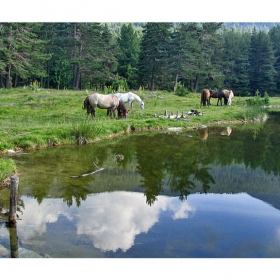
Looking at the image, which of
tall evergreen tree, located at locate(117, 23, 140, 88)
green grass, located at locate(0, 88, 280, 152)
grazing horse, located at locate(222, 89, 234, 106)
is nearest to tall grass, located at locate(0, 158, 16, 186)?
green grass, located at locate(0, 88, 280, 152)

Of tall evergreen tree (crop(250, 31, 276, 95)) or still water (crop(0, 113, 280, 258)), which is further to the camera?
tall evergreen tree (crop(250, 31, 276, 95))

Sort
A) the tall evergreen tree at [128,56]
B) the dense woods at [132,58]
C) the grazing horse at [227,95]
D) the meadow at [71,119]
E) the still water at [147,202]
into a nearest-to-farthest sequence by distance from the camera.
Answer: the still water at [147,202]
the meadow at [71,119]
the grazing horse at [227,95]
the dense woods at [132,58]
the tall evergreen tree at [128,56]

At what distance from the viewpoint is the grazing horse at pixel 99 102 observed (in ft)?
58.4

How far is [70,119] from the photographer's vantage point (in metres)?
17.7

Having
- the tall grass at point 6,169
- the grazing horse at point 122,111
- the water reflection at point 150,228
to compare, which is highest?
the grazing horse at point 122,111

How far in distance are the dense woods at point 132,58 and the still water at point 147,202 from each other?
20.8 metres

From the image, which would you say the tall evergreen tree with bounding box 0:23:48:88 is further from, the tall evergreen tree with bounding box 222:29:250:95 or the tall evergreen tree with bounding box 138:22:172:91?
the tall evergreen tree with bounding box 222:29:250:95

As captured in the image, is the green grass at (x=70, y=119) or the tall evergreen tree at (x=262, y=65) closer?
the green grass at (x=70, y=119)

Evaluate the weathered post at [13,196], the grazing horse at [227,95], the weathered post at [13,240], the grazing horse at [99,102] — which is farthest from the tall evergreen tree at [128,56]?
the weathered post at [13,240]

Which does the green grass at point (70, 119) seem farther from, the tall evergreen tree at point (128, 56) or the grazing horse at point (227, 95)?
the tall evergreen tree at point (128, 56)

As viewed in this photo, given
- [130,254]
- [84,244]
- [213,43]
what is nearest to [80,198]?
[84,244]

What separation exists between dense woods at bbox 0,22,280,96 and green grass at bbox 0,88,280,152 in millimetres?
7781

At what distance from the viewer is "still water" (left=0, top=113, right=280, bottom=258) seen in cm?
630

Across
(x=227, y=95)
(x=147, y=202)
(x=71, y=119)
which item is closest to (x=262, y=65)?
(x=227, y=95)
